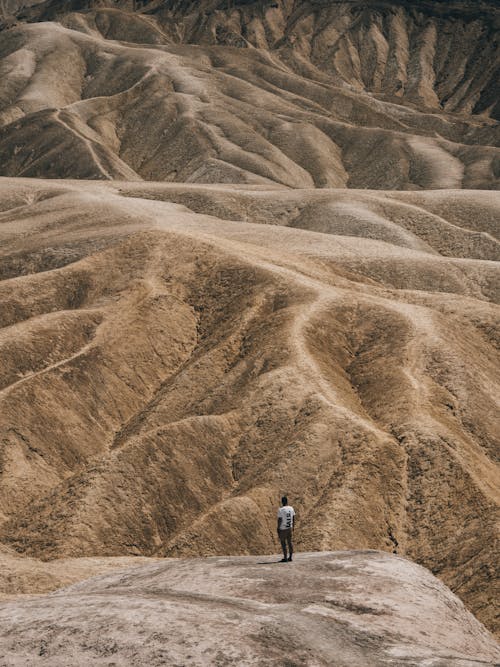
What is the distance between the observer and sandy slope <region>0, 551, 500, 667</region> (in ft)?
59.7

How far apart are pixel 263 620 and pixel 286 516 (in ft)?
16.9

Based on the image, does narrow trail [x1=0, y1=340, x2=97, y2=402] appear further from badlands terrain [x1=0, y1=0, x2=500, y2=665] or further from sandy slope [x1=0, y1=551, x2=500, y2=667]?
sandy slope [x1=0, y1=551, x2=500, y2=667]

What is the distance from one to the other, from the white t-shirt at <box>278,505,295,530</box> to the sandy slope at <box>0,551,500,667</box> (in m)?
1.36

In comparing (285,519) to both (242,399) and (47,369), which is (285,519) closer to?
(242,399)

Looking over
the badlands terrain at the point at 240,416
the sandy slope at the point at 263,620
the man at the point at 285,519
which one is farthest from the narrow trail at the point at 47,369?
the man at the point at 285,519

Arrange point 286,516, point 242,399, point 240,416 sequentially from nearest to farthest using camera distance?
1. point 286,516
2. point 240,416
3. point 242,399

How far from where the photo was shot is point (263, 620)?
19.8 m

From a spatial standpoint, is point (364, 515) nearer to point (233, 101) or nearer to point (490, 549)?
point (490, 549)

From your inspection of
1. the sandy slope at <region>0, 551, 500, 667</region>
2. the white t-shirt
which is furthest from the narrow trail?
→ the white t-shirt

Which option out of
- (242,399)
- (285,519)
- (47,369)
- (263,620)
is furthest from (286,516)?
(47,369)

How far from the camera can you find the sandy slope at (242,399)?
4406cm

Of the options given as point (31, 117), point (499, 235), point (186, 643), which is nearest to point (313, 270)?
point (499, 235)

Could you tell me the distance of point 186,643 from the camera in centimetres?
1823

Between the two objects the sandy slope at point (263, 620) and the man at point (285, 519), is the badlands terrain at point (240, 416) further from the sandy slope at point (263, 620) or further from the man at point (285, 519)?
the man at point (285, 519)
